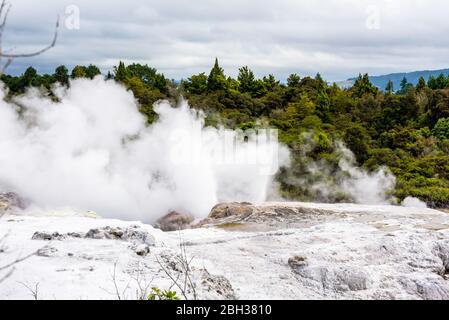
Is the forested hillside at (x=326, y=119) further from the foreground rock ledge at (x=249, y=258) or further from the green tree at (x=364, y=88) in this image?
the foreground rock ledge at (x=249, y=258)

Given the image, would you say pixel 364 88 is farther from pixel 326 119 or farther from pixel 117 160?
pixel 117 160

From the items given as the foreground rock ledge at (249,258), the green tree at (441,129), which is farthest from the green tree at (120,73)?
the foreground rock ledge at (249,258)

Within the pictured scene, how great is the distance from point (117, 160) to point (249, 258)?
8244 millimetres

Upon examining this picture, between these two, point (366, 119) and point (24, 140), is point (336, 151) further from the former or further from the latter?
point (24, 140)

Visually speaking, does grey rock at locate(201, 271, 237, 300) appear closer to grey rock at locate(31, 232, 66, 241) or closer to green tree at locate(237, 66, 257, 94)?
grey rock at locate(31, 232, 66, 241)

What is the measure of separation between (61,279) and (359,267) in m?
3.99

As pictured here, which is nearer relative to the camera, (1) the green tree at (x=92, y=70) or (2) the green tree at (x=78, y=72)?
(2) the green tree at (x=78, y=72)

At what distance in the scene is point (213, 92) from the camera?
2962cm

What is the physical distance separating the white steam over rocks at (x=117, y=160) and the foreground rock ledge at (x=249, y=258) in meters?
2.68

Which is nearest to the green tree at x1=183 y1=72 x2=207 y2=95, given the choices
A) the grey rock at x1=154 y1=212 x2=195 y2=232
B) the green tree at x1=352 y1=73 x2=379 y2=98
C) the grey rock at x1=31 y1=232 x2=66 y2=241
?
the green tree at x1=352 y1=73 x2=379 y2=98

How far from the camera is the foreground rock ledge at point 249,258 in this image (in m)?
6.96

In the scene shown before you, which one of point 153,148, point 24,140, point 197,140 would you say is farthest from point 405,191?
point 24,140

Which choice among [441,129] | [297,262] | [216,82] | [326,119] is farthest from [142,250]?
[216,82]

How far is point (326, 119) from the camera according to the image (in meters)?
25.1
